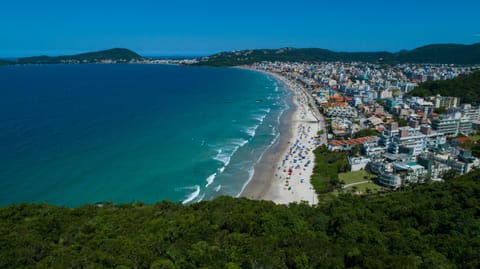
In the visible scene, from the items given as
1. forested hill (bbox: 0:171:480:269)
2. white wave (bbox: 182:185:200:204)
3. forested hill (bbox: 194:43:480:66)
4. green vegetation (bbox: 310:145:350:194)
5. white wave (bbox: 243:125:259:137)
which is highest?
forested hill (bbox: 194:43:480:66)

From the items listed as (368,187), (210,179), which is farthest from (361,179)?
(210,179)

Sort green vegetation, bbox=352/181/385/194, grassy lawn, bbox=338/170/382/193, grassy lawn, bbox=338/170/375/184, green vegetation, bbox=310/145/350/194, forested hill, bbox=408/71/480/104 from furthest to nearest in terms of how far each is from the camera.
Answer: forested hill, bbox=408/71/480/104, grassy lawn, bbox=338/170/375/184, green vegetation, bbox=310/145/350/194, grassy lawn, bbox=338/170/382/193, green vegetation, bbox=352/181/385/194

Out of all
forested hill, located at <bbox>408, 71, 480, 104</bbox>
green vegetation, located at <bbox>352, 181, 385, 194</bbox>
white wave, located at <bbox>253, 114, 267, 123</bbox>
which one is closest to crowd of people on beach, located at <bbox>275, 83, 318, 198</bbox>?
green vegetation, located at <bbox>352, 181, 385, 194</bbox>

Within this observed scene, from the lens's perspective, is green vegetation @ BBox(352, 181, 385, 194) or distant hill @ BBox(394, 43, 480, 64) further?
distant hill @ BBox(394, 43, 480, 64)

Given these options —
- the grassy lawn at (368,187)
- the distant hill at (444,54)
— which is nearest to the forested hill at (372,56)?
the distant hill at (444,54)

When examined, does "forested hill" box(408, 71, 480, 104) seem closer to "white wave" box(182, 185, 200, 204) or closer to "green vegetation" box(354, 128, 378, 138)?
"green vegetation" box(354, 128, 378, 138)

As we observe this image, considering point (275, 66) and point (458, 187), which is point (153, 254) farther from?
point (275, 66)

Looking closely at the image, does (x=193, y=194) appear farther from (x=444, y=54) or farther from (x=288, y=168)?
(x=444, y=54)
